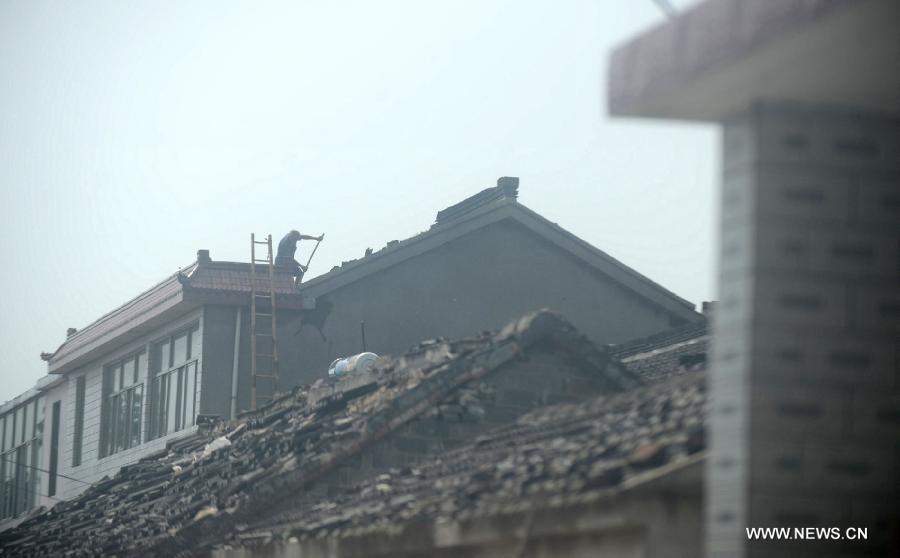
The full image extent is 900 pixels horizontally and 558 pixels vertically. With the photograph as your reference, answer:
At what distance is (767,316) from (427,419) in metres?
7.62

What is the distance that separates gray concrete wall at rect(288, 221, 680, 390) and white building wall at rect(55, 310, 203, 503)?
2283 mm

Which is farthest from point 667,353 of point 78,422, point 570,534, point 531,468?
point 78,422

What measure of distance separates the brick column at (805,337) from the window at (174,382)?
19.3 m

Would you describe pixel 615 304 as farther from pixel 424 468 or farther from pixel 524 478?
pixel 524 478

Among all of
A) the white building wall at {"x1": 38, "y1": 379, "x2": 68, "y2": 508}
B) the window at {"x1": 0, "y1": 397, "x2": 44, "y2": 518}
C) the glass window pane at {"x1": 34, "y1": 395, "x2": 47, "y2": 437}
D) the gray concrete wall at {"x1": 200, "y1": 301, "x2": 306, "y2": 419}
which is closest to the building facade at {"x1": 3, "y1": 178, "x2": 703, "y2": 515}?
the gray concrete wall at {"x1": 200, "y1": 301, "x2": 306, "y2": 419}

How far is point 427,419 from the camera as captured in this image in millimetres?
13469

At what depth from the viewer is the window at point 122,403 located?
27.4 meters

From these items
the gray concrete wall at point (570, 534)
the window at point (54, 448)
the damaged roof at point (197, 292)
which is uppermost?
the damaged roof at point (197, 292)

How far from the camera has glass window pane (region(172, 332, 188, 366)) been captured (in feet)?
83.8

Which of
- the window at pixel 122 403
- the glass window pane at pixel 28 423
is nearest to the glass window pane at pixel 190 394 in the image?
the window at pixel 122 403

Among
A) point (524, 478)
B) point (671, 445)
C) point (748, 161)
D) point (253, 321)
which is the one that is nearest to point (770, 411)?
point (748, 161)

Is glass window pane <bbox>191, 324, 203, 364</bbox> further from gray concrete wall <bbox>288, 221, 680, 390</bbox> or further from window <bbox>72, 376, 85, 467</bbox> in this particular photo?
window <bbox>72, 376, 85, 467</bbox>

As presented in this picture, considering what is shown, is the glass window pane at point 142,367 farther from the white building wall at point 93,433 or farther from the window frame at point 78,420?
the window frame at point 78,420

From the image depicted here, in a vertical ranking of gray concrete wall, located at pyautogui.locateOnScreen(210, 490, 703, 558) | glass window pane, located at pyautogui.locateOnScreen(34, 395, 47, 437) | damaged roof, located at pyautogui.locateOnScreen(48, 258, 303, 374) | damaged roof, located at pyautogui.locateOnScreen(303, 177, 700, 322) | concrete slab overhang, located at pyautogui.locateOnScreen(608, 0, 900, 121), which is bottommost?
gray concrete wall, located at pyautogui.locateOnScreen(210, 490, 703, 558)
